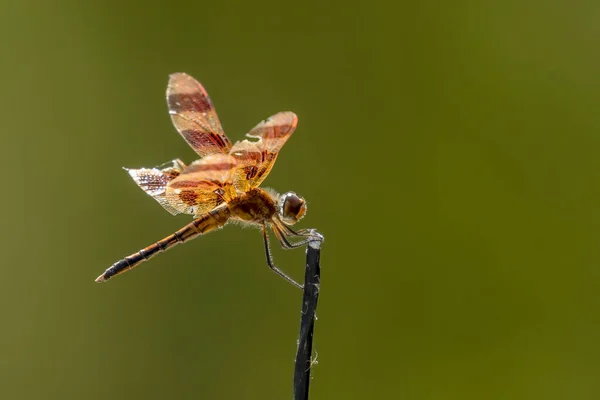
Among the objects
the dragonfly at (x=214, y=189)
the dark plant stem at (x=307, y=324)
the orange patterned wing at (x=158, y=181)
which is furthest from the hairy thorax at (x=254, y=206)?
the dark plant stem at (x=307, y=324)

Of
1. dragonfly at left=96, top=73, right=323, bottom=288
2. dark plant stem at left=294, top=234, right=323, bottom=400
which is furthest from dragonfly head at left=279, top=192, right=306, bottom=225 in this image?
dark plant stem at left=294, top=234, right=323, bottom=400

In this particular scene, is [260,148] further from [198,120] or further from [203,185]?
[198,120]

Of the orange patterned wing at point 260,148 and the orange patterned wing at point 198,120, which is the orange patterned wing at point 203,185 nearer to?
the orange patterned wing at point 260,148

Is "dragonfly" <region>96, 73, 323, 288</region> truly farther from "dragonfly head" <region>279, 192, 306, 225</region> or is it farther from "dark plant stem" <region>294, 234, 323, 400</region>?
"dark plant stem" <region>294, 234, 323, 400</region>

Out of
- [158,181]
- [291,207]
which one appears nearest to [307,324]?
[291,207]

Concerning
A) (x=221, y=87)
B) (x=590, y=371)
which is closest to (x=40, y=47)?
(x=221, y=87)

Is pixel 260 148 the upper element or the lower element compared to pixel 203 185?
upper
